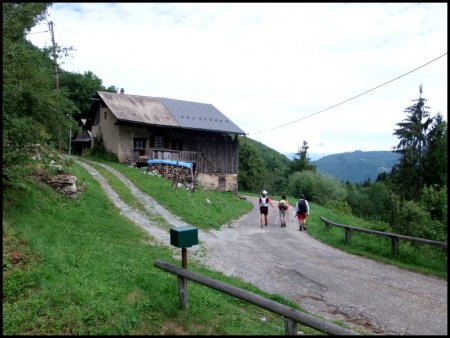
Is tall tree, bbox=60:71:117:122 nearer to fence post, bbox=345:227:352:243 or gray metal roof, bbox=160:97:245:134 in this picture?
gray metal roof, bbox=160:97:245:134

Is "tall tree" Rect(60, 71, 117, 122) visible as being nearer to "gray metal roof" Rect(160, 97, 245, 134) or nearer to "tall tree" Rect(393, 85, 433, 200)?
"gray metal roof" Rect(160, 97, 245, 134)

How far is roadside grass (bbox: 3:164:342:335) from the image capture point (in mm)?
5047

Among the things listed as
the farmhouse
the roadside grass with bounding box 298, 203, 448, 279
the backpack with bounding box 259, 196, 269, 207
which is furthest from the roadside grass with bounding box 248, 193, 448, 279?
the farmhouse

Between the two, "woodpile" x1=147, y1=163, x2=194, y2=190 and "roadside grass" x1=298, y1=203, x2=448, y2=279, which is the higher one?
"woodpile" x1=147, y1=163, x2=194, y2=190

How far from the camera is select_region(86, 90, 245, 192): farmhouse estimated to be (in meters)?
29.7

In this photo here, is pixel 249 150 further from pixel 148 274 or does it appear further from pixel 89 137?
pixel 148 274

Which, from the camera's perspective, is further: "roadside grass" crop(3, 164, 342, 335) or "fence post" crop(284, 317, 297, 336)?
"roadside grass" crop(3, 164, 342, 335)

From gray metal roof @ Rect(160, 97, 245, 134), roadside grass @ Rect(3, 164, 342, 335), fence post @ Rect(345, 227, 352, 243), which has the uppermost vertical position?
gray metal roof @ Rect(160, 97, 245, 134)

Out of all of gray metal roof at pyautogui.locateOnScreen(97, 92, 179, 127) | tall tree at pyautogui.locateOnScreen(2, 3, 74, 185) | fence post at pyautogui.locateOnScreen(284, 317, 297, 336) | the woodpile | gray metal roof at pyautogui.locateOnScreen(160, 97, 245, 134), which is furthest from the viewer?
gray metal roof at pyautogui.locateOnScreen(160, 97, 245, 134)

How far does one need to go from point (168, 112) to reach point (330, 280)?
25627mm

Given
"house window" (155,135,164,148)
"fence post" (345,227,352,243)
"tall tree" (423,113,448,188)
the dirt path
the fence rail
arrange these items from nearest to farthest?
the fence rail < the dirt path < "fence post" (345,227,352,243) < "house window" (155,135,164,148) < "tall tree" (423,113,448,188)

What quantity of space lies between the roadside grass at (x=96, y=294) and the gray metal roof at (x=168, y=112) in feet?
67.4

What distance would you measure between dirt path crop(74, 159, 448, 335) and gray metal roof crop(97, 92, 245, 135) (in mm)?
16439

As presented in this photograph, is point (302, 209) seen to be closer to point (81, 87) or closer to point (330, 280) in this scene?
point (330, 280)
